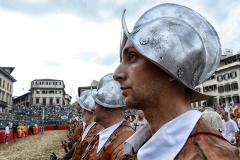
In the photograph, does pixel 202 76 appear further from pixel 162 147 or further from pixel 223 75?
pixel 223 75

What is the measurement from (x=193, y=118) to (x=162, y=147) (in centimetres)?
22

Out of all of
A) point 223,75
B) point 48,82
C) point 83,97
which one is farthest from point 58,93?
point 83,97

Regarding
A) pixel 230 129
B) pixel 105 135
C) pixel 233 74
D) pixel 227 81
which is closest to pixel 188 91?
pixel 105 135

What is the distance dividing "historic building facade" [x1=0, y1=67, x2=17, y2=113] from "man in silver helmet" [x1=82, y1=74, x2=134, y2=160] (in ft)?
191

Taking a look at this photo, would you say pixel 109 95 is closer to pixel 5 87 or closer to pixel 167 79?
pixel 167 79

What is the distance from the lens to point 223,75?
163 feet

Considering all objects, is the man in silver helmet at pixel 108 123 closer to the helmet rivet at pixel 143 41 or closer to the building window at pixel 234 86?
the helmet rivet at pixel 143 41

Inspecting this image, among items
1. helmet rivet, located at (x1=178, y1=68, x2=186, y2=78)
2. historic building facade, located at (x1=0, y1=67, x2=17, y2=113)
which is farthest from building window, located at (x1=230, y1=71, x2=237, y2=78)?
historic building facade, located at (x1=0, y1=67, x2=17, y2=113)

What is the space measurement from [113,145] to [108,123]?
0.64m

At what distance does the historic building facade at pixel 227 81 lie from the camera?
46375 millimetres

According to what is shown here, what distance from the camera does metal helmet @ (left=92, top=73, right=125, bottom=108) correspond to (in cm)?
315

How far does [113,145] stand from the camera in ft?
8.23

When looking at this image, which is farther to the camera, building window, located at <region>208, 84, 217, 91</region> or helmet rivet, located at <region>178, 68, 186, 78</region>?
building window, located at <region>208, 84, 217, 91</region>

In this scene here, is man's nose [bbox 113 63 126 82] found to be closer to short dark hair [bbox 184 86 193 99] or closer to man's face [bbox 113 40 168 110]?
man's face [bbox 113 40 168 110]
